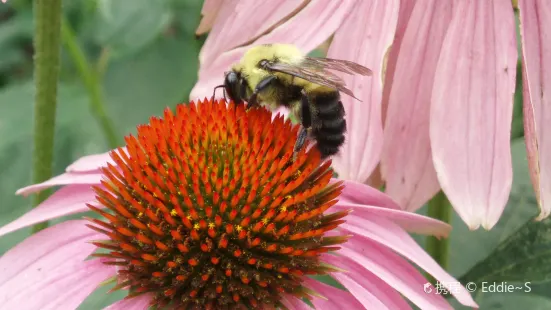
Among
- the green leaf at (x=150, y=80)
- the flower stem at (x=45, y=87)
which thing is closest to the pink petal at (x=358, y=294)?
the flower stem at (x=45, y=87)

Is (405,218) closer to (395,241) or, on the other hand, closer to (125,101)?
(395,241)

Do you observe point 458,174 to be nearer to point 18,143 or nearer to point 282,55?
Result: point 282,55

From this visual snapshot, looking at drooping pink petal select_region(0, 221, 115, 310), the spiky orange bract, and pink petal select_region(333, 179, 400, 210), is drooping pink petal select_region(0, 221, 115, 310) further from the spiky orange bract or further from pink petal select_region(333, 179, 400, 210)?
pink petal select_region(333, 179, 400, 210)

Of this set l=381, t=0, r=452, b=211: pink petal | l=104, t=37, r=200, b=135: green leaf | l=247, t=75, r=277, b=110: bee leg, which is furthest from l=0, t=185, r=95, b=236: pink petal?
l=104, t=37, r=200, b=135: green leaf

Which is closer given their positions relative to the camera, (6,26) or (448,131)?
(448,131)

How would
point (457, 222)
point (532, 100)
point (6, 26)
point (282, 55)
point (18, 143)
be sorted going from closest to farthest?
point (532, 100) < point (282, 55) < point (457, 222) < point (18, 143) < point (6, 26)

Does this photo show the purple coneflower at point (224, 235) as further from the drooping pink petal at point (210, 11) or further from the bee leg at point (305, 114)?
the drooping pink petal at point (210, 11)

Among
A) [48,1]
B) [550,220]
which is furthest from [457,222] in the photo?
[48,1]
